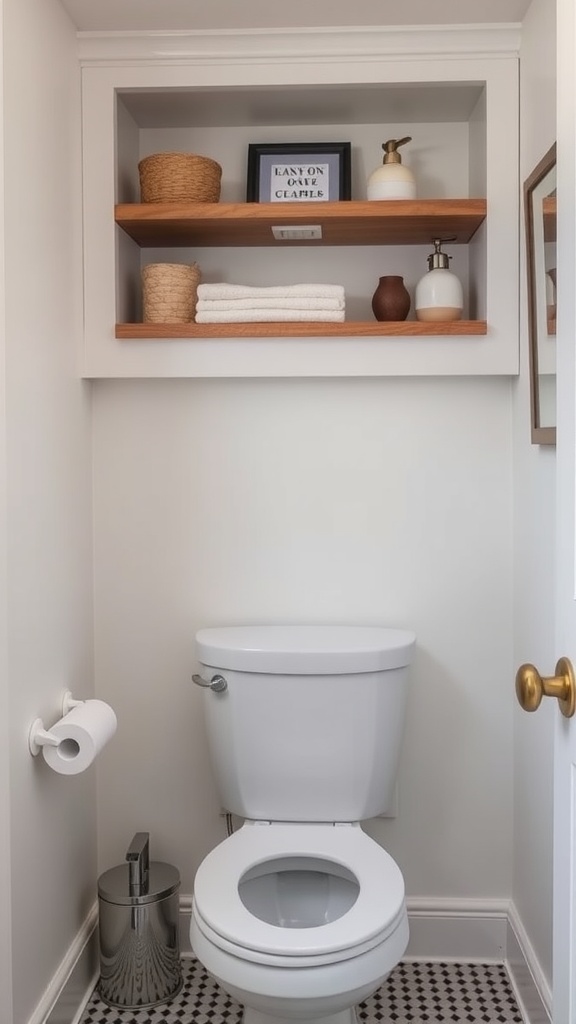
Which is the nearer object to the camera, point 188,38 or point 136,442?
point 188,38

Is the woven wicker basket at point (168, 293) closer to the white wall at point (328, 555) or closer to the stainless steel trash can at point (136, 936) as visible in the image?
the white wall at point (328, 555)

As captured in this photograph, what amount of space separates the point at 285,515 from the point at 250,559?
0.44 feet

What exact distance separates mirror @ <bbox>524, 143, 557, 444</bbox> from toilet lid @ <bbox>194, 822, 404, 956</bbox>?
0.87 m

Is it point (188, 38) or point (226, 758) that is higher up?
point (188, 38)

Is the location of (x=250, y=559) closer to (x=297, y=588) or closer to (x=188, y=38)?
(x=297, y=588)

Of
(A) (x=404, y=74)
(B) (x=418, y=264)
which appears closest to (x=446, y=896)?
(B) (x=418, y=264)

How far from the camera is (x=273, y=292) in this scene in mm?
2070

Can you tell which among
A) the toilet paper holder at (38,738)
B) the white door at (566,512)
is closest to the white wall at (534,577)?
the white door at (566,512)

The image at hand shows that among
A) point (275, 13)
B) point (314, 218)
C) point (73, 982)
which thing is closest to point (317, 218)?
point (314, 218)

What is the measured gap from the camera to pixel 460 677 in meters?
2.24

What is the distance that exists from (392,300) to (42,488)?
88cm

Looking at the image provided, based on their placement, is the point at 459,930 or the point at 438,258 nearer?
the point at 438,258

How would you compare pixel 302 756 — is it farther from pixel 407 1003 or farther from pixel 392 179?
pixel 392 179

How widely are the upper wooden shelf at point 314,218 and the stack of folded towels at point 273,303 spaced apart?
0.14 meters
